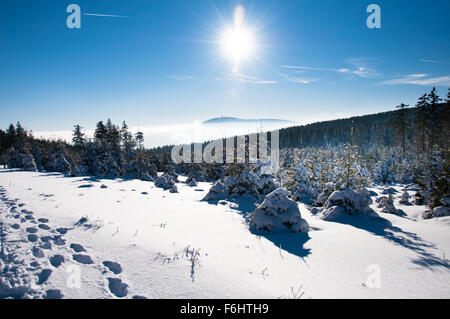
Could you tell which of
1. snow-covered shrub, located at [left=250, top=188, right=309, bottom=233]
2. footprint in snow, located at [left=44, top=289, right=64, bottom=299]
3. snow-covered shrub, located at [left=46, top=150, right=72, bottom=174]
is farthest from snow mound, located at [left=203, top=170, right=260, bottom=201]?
snow-covered shrub, located at [left=46, top=150, right=72, bottom=174]

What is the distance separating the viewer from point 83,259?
3.78m

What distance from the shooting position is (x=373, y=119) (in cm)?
10812

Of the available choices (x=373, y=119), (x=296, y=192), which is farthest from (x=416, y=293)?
(x=373, y=119)

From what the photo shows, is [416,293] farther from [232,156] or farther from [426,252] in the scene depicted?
[232,156]

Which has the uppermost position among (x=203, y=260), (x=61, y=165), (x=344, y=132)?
(x=344, y=132)

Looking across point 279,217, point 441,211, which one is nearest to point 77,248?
point 279,217

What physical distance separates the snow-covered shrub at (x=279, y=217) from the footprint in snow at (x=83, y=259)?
5.00 metres

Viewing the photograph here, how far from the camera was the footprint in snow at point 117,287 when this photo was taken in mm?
2958

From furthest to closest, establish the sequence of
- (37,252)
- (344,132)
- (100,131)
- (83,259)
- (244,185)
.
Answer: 1. (344,132)
2. (100,131)
3. (244,185)
4. (37,252)
5. (83,259)

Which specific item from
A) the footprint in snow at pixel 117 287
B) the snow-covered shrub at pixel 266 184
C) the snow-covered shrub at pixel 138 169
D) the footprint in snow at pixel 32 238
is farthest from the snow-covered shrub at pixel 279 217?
the snow-covered shrub at pixel 138 169

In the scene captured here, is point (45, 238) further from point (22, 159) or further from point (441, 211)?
point (22, 159)

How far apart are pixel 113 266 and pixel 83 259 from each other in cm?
67

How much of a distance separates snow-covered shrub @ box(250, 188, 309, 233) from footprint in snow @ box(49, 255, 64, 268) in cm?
538

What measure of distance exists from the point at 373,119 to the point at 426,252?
129 metres
